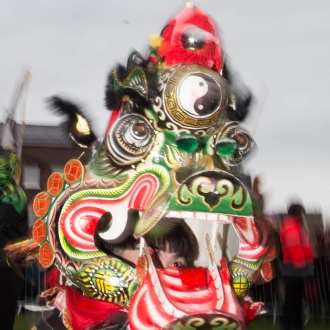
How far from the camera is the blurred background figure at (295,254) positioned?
3.89 metres

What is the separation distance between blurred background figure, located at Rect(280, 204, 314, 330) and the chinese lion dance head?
4.21 ft

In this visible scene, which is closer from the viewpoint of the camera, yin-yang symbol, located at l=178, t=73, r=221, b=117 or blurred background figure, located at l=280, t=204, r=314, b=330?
yin-yang symbol, located at l=178, t=73, r=221, b=117

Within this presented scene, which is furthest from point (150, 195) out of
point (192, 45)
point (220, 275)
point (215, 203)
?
point (192, 45)

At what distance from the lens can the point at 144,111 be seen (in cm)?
248

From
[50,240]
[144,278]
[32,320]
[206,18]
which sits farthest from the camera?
[32,320]

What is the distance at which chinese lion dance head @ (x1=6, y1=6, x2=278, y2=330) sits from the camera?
2.28 m

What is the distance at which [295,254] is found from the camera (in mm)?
3945

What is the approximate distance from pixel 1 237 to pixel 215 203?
1274 millimetres

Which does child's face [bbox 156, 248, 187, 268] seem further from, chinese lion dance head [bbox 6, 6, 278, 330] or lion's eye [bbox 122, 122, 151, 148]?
lion's eye [bbox 122, 122, 151, 148]

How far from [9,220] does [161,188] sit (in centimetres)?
108

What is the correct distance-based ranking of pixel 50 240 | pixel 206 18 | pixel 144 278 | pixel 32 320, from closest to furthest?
pixel 144 278
pixel 50 240
pixel 206 18
pixel 32 320

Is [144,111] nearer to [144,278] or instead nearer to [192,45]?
[192,45]

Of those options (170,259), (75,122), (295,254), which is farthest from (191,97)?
(295,254)

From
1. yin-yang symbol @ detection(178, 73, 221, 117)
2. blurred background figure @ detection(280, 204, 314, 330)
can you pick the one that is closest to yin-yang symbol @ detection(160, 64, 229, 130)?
yin-yang symbol @ detection(178, 73, 221, 117)
